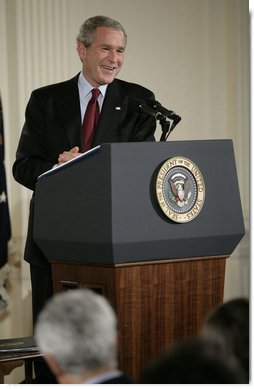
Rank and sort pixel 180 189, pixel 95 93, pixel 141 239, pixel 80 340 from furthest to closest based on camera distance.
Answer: pixel 95 93
pixel 180 189
pixel 141 239
pixel 80 340

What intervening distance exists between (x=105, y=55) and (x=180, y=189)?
1.02 metres

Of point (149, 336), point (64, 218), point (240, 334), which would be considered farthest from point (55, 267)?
point (240, 334)

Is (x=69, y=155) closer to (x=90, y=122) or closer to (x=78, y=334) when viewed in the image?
(x=90, y=122)

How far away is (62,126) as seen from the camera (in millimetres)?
4355

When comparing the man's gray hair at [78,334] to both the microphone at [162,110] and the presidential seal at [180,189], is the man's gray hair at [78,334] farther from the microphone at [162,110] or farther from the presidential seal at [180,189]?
the microphone at [162,110]

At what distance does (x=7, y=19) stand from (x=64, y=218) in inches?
109

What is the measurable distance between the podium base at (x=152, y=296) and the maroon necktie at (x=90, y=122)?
781 mm

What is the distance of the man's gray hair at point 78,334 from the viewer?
199 centimetres

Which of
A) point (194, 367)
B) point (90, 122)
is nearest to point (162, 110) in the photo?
point (90, 122)

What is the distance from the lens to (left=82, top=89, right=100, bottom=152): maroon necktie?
4285 mm

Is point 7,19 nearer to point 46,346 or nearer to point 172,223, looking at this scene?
point 172,223

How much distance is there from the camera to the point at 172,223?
3543mm

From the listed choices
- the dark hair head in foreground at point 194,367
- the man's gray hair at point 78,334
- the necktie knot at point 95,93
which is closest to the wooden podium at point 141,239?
the necktie knot at point 95,93

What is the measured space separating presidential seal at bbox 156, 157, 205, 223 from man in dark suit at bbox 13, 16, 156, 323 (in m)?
0.68
